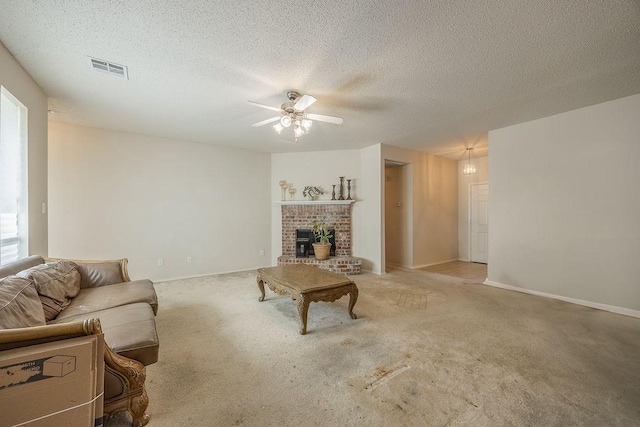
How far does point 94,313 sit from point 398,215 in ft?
17.5

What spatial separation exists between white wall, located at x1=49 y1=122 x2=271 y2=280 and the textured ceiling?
690 millimetres

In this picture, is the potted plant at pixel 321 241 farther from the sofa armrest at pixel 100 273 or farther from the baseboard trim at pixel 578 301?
the sofa armrest at pixel 100 273

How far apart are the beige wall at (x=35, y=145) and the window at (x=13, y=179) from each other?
5 cm

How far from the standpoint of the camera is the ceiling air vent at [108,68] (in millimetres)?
2266

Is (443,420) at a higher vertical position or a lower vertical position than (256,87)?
lower

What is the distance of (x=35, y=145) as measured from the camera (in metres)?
2.61

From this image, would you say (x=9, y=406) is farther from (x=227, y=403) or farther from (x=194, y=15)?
(x=194, y=15)

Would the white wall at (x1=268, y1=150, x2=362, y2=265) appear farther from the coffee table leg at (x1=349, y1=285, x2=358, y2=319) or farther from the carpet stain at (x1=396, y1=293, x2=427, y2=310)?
the coffee table leg at (x1=349, y1=285, x2=358, y2=319)

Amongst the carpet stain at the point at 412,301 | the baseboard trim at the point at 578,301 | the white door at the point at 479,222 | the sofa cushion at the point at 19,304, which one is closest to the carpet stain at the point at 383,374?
the carpet stain at the point at 412,301

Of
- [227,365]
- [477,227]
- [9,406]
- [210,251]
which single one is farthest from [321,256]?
[9,406]

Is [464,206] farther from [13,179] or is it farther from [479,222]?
[13,179]

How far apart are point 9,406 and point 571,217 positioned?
518 cm

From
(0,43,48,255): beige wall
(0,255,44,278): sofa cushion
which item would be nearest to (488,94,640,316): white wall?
(0,255,44,278): sofa cushion

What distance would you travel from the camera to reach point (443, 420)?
1469 mm
